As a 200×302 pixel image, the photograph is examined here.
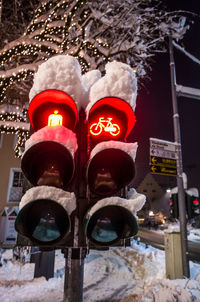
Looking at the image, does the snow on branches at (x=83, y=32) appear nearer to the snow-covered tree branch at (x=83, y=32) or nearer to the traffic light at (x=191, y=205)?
the snow-covered tree branch at (x=83, y=32)

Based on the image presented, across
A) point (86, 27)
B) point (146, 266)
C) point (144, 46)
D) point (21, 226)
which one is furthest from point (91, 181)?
point (146, 266)

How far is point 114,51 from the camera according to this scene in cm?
622

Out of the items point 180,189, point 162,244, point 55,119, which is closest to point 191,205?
point 180,189

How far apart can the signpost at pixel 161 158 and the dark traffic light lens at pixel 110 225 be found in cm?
534

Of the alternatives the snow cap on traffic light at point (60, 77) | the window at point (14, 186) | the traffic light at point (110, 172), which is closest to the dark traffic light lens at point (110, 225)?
the traffic light at point (110, 172)

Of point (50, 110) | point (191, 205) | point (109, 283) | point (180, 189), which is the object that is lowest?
point (109, 283)

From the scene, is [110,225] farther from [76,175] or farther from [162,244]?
[162,244]

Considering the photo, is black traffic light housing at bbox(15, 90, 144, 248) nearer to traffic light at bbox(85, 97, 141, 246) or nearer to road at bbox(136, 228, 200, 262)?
traffic light at bbox(85, 97, 141, 246)

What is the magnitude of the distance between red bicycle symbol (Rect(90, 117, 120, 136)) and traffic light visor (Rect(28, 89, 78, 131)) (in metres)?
0.17

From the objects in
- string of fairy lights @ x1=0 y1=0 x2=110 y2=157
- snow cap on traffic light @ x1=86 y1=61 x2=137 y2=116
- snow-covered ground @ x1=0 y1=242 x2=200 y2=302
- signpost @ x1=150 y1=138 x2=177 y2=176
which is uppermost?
string of fairy lights @ x1=0 y1=0 x2=110 y2=157

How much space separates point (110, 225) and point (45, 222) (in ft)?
1.41

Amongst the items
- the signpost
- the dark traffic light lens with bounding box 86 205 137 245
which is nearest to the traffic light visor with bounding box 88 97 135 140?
the dark traffic light lens with bounding box 86 205 137 245

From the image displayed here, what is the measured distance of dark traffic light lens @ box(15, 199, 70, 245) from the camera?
128 cm

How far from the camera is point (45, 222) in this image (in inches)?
52.1
